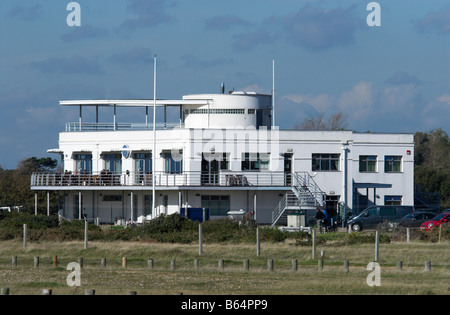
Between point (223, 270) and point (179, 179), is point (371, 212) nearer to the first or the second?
point (179, 179)

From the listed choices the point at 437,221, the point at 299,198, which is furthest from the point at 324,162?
the point at 437,221

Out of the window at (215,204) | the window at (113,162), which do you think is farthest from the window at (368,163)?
the window at (113,162)

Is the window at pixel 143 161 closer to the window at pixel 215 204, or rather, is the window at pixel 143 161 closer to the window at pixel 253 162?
the window at pixel 215 204

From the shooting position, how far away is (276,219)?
52.5m

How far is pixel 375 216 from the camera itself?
2003 inches

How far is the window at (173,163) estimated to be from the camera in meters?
55.0

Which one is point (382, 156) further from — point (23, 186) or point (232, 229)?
point (23, 186)

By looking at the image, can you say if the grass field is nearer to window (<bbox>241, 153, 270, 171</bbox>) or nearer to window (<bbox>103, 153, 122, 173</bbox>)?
window (<bbox>241, 153, 270, 171</bbox>)

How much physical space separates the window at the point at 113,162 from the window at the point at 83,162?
4.29 ft

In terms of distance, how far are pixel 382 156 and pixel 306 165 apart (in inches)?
210

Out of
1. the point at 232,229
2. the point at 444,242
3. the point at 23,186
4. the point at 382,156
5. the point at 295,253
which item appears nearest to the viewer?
the point at 295,253

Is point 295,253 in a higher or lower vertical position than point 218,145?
lower
